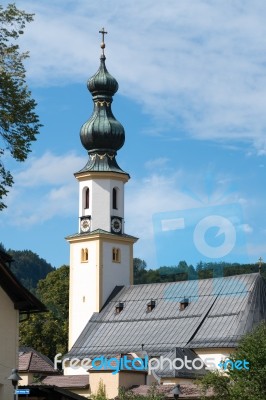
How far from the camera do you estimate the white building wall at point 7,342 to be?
27.0m

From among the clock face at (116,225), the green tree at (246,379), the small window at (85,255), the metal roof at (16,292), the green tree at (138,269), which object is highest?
the green tree at (138,269)

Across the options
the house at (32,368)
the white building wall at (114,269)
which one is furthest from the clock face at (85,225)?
the house at (32,368)

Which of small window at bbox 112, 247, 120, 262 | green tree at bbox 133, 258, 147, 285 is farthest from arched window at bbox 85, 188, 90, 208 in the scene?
green tree at bbox 133, 258, 147, 285

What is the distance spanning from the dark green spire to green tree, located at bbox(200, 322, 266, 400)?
3231 centimetres

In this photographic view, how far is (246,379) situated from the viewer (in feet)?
115

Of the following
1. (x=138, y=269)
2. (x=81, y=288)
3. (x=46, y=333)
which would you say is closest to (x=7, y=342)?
(x=81, y=288)

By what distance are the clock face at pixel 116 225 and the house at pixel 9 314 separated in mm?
38694

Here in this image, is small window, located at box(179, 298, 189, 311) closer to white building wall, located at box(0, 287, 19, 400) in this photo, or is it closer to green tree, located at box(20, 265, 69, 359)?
green tree, located at box(20, 265, 69, 359)

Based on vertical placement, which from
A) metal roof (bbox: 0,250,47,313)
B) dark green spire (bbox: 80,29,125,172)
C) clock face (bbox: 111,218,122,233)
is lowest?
metal roof (bbox: 0,250,47,313)

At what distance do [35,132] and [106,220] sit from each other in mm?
44565

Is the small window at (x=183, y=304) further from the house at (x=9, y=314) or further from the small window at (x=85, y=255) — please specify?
the house at (x=9, y=314)

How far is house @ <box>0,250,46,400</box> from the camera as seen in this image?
27.0 metres

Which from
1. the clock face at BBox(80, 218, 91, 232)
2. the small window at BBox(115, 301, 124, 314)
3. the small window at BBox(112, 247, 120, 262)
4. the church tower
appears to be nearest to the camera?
the small window at BBox(115, 301, 124, 314)

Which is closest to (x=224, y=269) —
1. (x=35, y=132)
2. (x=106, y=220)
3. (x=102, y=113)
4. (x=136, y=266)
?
(x=106, y=220)
